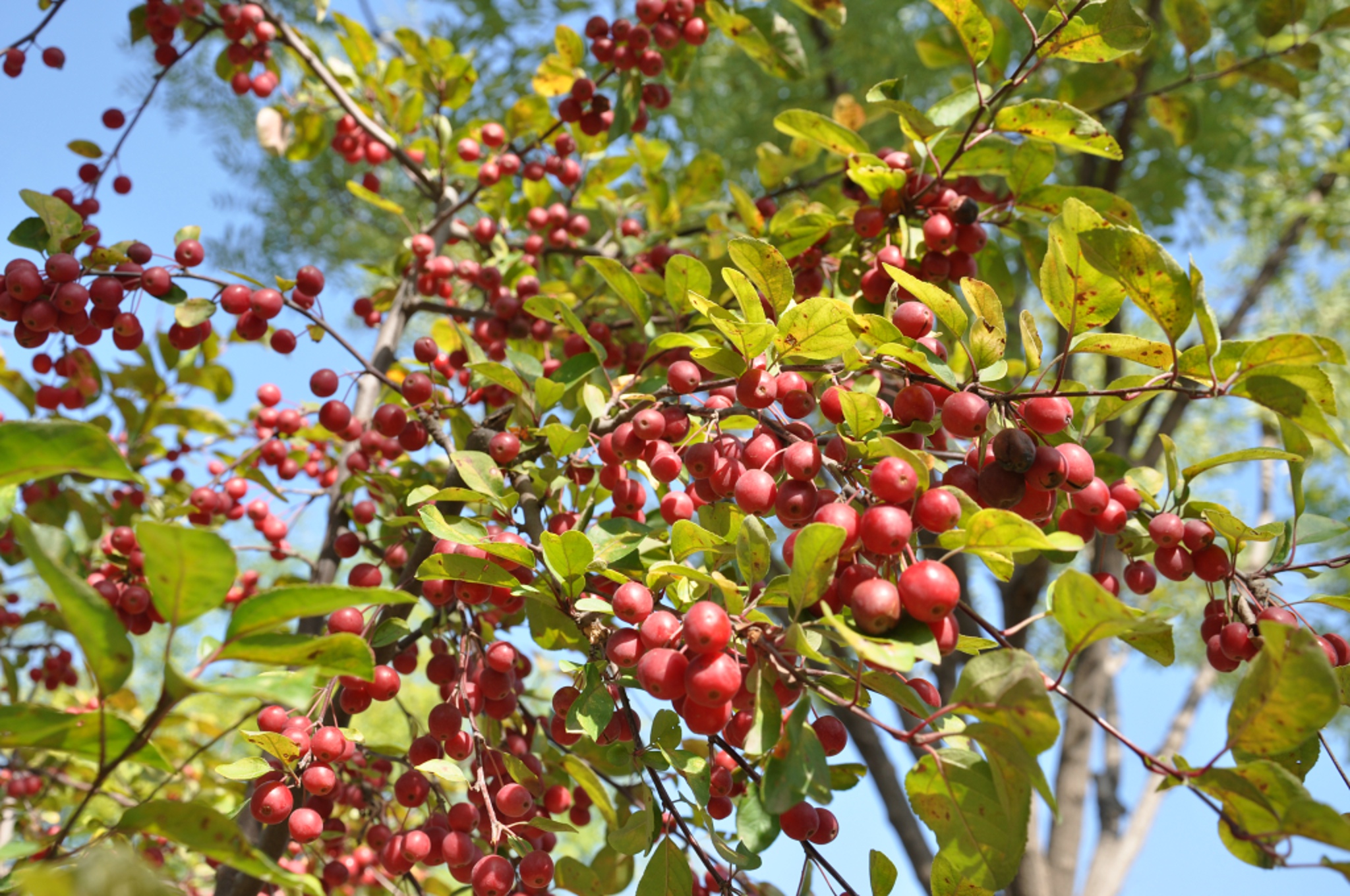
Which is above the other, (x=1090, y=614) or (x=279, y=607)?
(x=1090, y=614)

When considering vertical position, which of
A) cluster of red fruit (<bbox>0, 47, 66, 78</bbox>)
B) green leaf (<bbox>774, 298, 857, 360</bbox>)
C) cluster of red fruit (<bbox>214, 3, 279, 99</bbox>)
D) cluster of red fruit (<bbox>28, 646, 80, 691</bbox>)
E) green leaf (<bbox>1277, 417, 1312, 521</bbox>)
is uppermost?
→ cluster of red fruit (<bbox>214, 3, 279, 99</bbox>)

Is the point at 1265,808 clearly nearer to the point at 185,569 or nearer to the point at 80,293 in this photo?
the point at 185,569

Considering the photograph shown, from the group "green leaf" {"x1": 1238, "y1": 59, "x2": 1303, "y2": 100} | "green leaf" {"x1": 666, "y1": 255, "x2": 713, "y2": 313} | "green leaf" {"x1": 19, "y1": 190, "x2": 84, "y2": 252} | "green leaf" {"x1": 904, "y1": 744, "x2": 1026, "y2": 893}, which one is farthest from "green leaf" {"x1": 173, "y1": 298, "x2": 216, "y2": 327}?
"green leaf" {"x1": 1238, "y1": 59, "x2": 1303, "y2": 100}

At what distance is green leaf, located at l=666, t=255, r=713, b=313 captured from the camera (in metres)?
1.23

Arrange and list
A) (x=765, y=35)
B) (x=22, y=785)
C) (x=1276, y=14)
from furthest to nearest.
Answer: (x=22, y=785)
(x=1276, y=14)
(x=765, y=35)

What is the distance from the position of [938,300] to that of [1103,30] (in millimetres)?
636

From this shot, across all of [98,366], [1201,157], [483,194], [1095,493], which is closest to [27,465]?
[1095,493]

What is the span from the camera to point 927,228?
1.39 metres

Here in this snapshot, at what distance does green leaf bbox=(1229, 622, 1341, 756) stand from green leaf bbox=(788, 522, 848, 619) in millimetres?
353

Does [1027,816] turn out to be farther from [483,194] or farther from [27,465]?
[483,194]

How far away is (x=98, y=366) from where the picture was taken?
2205 millimetres

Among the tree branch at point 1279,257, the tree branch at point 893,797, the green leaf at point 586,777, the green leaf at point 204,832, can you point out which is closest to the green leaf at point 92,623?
the green leaf at point 204,832

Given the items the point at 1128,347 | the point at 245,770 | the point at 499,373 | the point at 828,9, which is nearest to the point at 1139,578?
the point at 1128,347

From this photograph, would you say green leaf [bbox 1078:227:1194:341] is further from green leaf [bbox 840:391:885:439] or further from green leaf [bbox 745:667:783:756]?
green leaf [bbox 745:667:783:756]
